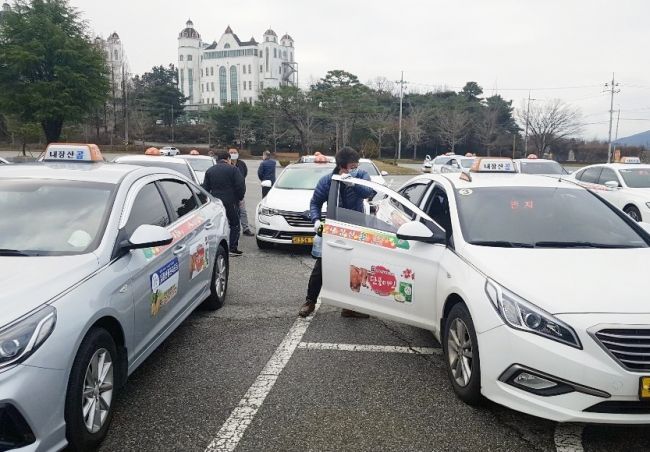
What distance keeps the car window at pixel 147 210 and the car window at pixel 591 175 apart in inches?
463

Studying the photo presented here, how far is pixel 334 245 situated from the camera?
4.61 meters

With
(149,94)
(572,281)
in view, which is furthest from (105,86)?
(149,94)

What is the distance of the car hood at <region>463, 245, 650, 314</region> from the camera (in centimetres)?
294

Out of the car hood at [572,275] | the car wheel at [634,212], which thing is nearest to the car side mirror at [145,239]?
the car hood at [572,275]

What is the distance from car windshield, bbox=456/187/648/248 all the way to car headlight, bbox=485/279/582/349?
2.43 feet

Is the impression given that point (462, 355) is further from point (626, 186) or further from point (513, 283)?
point (626, 186)

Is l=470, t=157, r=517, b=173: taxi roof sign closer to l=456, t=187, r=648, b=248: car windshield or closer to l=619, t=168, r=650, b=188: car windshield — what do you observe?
l=456, t=187, r=648, b=248: car windshield

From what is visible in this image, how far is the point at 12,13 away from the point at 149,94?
131 ft

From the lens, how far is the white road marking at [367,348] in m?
4.48

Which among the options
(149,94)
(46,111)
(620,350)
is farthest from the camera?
(149,94)

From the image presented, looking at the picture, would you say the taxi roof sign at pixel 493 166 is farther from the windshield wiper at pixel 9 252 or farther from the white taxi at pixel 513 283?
the windshield wiper at pixel 9 252

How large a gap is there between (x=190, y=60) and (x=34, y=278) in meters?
125

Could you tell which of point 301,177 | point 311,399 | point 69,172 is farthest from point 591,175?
point 69,172

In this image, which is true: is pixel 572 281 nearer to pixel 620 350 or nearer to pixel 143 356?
pixel 620 350
